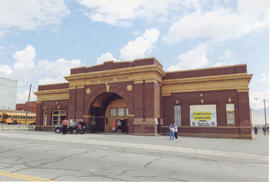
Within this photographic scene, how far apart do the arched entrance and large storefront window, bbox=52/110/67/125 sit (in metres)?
6.47

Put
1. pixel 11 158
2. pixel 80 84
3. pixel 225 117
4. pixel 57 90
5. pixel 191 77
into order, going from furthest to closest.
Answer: pixel 57 90 < pixel 80 84 < pixel 191 77 < pixel 225 117 < pixel 11 158

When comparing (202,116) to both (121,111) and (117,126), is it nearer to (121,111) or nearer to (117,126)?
(121,111)

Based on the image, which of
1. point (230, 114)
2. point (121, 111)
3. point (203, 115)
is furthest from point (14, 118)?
point (230, 114)

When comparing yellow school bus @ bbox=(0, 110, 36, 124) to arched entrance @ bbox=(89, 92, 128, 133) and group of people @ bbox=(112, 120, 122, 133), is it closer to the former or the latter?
arched entrance @ bbox=(89, 92, 128, 133)

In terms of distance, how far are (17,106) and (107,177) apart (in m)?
89.5

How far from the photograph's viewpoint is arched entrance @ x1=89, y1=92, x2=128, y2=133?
1117 inches

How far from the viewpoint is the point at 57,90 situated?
3362 cm

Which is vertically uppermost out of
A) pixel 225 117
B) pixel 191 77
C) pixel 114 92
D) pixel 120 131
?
pixel 191 77

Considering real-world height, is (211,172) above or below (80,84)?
below

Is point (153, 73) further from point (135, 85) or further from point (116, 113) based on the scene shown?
point (116, 113)

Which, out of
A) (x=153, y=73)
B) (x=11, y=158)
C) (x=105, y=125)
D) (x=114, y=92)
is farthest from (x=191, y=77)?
(x=11, y=158)

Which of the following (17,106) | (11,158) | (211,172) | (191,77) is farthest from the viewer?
(17,106)

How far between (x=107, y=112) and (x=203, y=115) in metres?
12.9

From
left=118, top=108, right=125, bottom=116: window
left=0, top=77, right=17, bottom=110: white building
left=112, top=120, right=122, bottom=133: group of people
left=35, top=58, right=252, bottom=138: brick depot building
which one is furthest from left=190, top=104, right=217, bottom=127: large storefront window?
left=0, top=77, right=17, bottom=110: white building
